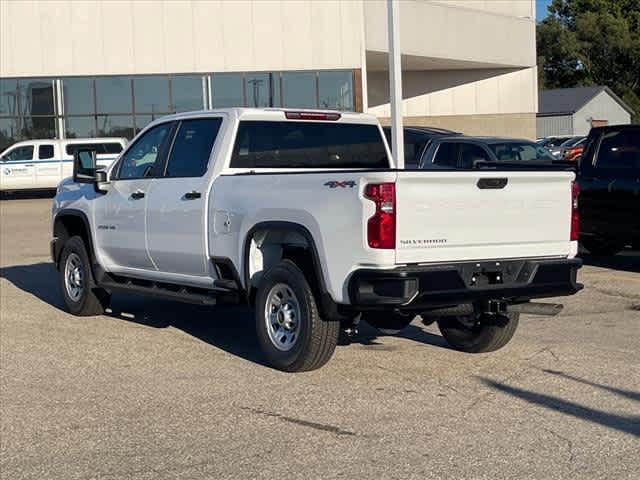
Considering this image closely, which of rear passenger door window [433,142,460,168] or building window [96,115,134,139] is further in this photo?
building window [96,115,134,139]

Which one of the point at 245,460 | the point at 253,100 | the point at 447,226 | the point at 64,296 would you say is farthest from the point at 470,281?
the point at 253,100

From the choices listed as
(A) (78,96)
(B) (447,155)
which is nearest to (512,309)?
(B) (447,155)

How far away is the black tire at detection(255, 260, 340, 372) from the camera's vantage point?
789cm

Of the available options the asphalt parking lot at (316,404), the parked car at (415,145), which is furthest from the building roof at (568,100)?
the asphalt parking lot at (316,404)

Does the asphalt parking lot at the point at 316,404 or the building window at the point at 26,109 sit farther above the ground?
the building window at the point at 26,109

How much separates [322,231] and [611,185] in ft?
24.0

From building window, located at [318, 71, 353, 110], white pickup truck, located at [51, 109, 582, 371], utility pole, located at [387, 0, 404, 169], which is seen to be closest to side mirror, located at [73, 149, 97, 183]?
white pickup truck, located at [51, 109, 582, 371]

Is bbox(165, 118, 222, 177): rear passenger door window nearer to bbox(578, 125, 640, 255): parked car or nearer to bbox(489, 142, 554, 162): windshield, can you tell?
bbox(578, 125, 640, 255): parked car

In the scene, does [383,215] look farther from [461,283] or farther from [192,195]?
[192,195]

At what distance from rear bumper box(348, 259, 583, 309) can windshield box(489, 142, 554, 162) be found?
9.33m

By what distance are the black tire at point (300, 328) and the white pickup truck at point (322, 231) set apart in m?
0.01

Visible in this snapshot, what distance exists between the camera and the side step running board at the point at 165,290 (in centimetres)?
912

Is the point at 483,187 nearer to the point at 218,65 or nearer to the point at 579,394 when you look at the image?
the point at 579,394

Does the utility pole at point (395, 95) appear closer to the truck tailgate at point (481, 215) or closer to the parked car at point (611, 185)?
the parked car at point (611, 185)
